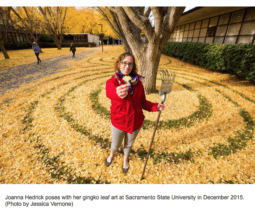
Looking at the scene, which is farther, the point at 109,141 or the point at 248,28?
the point at 248,28

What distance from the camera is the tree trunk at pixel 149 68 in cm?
570

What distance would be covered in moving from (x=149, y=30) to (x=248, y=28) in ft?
36.4

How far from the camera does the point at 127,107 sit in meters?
2.18

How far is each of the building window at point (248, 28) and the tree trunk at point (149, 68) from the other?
10015 millimetres

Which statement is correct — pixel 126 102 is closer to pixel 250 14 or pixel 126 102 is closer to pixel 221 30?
pixel 250 14

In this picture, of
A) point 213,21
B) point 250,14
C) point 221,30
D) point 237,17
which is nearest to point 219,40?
point 221,30

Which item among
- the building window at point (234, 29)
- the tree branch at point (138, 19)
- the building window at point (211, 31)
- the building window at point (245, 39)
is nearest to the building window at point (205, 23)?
the building window at point (211, 31)

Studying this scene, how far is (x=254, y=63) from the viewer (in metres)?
7.54

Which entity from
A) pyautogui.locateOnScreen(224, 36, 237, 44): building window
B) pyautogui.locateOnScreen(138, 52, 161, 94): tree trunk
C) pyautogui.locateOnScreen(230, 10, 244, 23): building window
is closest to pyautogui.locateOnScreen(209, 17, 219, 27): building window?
pyautogui.locateOnScreen(230, 10, 244, 23): building window

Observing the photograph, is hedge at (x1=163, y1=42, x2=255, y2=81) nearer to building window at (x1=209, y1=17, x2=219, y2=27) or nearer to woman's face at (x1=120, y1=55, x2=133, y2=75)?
building window at (x1=209, y1=17, x2=219, y2=27)

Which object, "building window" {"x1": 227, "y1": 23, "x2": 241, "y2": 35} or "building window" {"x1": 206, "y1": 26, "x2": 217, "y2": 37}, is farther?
"building window" {"x1": 206, "y1": 26, "x2": 217, "y2": 37}

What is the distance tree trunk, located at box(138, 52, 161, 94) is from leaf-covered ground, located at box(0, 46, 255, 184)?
510 millimetres

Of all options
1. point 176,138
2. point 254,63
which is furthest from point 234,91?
point 176,138

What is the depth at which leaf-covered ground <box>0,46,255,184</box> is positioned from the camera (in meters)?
2.88
